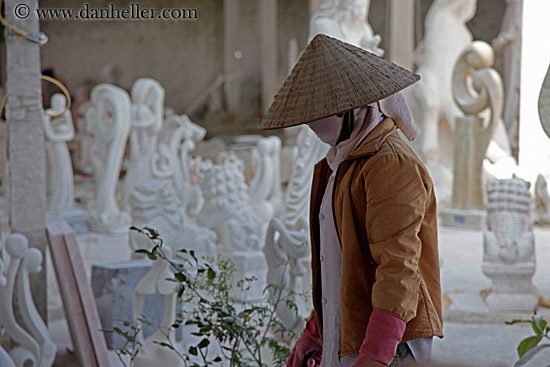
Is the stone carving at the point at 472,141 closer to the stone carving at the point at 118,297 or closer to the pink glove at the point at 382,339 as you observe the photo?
the stone carving at the point at 118,297

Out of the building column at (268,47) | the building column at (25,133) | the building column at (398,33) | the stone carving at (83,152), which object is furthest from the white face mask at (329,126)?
the building column at (268,47)

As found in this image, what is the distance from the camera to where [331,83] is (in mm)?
1624

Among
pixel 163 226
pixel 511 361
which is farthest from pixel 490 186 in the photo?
pixel 163 226

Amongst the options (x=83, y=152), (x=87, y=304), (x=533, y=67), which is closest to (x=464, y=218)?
(x=533, y=67)

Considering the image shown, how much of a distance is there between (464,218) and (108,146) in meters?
3.47

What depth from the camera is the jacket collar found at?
1621 millimetres

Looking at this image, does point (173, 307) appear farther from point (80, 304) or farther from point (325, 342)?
point (325, 342)

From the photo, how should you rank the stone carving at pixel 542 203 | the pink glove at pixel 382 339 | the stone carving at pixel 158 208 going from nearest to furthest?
the pink glove at pixel 382 339
the stone carving at pixel 158 208
the stone carving at pixel 542 203

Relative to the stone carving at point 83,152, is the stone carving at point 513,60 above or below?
above

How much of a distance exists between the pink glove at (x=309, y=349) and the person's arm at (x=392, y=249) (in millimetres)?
356

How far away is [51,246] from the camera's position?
3227 mm

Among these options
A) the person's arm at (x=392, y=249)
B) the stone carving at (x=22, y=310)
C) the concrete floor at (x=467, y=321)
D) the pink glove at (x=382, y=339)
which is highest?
the person's arm at (x=392, y=249)

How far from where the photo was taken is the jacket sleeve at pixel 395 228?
5.04 feet

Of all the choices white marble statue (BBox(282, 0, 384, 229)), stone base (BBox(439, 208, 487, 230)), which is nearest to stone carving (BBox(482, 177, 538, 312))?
white marble statue (BBox(282, 0, 384, 229))
